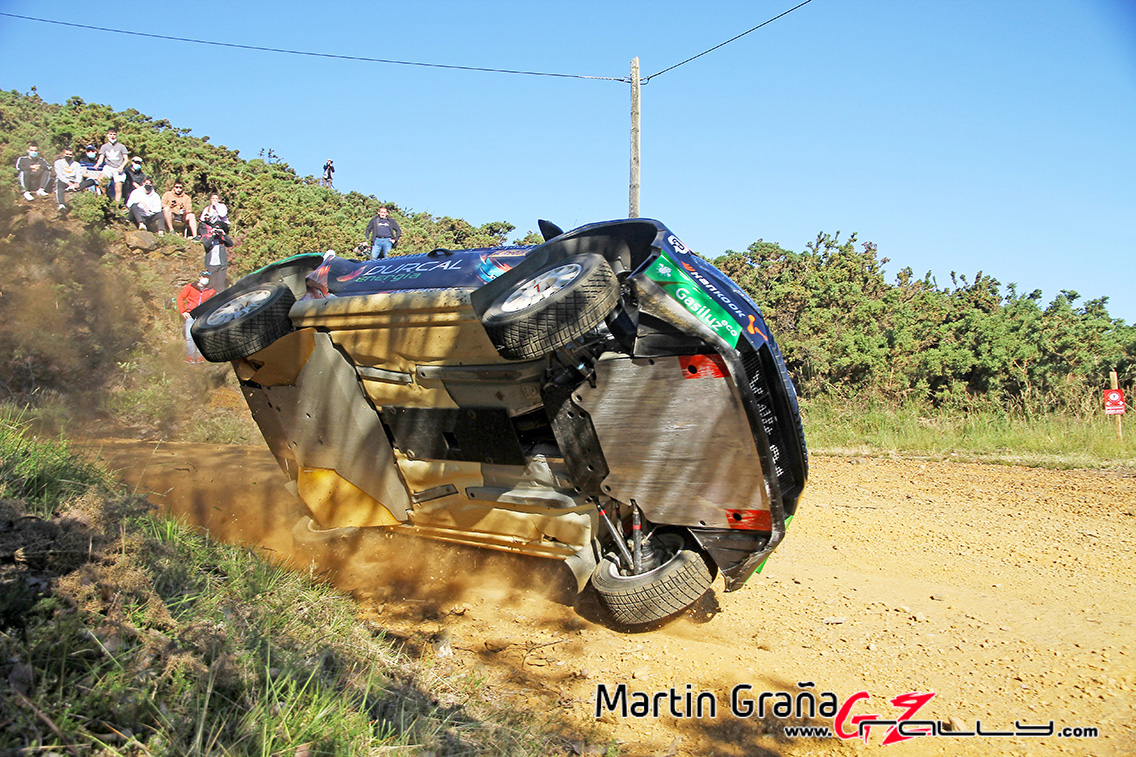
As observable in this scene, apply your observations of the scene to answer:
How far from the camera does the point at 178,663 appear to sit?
8.31ft

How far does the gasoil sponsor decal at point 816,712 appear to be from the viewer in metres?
3.36

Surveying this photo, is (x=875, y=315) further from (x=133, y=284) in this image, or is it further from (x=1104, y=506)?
(x=133, y=284)

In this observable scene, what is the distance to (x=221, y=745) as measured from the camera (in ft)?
7.37

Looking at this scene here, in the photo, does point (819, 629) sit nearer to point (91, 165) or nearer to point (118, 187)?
point (118, 187)

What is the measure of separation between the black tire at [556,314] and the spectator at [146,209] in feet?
49.1

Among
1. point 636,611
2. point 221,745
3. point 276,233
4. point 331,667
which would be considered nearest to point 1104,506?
point 636,611

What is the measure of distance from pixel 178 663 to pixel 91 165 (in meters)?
17.3

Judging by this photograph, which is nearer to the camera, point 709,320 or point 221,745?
point 221,745

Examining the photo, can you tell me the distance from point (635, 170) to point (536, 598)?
1062 cm

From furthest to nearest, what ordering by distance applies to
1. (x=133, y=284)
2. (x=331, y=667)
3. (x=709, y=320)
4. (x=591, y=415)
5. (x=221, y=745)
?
1. (x=133, y=284)
2. (x=591, y=415)
3. (x=709, y=320)
4. (x=331, y=667)
5. (x=221, y=745)

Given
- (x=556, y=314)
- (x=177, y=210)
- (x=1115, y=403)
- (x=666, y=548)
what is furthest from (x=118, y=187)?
(x=1115, y=403)

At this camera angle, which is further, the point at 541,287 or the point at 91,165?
the point at 91,165

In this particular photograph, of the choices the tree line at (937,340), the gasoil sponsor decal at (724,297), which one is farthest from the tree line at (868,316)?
the gasoil sponsor decal at (724,297)

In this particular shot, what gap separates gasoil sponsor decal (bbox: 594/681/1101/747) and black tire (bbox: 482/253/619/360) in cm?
165
